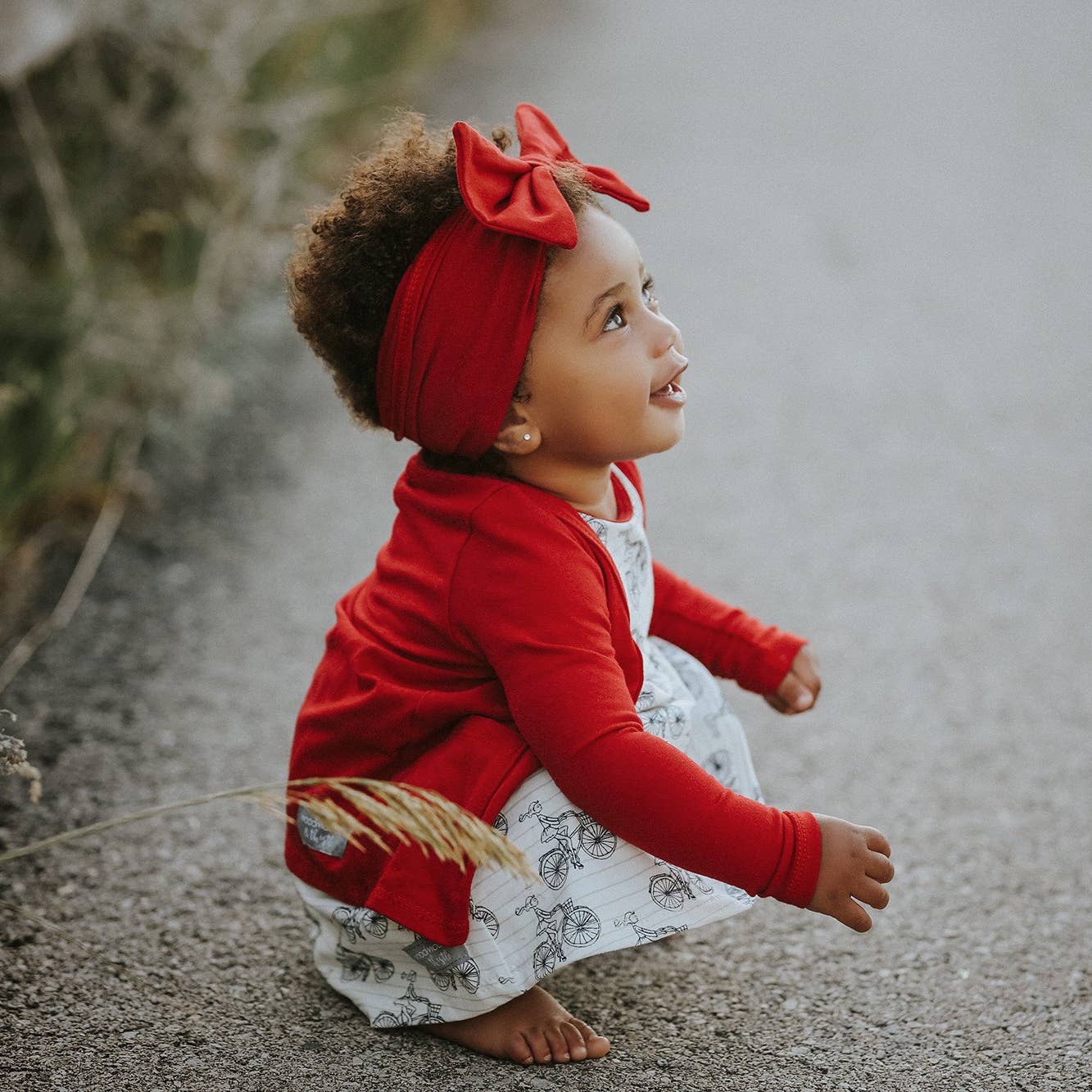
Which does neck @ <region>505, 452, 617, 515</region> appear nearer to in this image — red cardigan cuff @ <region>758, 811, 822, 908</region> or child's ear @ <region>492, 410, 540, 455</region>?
child's ear @ <region>492, 410, 540, 455</region>

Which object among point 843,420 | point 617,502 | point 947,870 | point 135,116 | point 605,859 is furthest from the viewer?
point 843,420

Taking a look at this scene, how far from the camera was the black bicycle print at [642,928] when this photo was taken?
1676mm

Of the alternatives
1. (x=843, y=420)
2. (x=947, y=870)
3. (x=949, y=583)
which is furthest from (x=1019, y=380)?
(x=947, y=870)

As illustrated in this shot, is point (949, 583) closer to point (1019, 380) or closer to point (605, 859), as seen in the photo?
point (1019, 380)

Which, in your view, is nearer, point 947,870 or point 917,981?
point 917,981

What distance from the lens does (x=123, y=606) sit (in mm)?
2975

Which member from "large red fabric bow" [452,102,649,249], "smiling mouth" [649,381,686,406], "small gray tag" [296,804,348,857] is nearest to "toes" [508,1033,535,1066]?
"small gray tag" [296,804,348,857]

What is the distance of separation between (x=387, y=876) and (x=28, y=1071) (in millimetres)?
532

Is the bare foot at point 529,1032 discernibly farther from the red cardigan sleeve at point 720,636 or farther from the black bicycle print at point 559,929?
the red cardigan sleeve at point 720,636

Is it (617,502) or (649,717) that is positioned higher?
(617,502)

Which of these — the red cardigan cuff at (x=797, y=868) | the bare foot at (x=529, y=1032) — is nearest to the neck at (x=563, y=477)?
the red cardigan cuff at (x=797, y=868)

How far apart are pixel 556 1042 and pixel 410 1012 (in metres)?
0.20

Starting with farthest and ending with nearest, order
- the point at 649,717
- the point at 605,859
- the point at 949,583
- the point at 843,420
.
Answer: the point at 843,420 → the point at 949,583 → the point at 649,717 → the point at 605,859

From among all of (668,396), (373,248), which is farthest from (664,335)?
(373,248)
